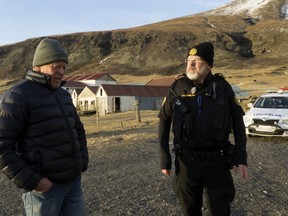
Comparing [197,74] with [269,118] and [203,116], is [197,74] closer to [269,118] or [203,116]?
A: [203,116]

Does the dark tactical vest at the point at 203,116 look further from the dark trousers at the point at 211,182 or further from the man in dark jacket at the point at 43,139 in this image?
the man in dark jacket at the point at 43,139

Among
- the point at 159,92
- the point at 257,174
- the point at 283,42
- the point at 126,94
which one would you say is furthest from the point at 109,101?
the point at 283,42

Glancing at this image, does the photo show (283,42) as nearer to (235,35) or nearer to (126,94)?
(235,35)

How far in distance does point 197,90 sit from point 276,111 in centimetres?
921

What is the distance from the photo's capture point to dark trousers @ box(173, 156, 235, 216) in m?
3.37

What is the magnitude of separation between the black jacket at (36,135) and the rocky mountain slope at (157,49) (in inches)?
3533

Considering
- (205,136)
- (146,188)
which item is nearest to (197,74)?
(205,136)

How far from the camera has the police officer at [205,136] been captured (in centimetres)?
336

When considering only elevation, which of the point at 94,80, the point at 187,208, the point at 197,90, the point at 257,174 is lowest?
the point at 94,80

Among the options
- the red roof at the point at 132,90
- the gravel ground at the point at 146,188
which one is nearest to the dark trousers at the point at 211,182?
the gravel ground at the point at 146,188

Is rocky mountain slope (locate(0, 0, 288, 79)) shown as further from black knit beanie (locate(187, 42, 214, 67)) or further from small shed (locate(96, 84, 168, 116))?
black knit beanie (locate(187, 42, 214, 67))

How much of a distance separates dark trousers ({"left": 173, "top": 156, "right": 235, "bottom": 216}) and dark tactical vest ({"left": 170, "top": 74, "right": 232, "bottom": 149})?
161 mm

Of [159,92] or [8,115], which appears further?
[159,92]

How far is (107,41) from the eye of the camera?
130 meters
